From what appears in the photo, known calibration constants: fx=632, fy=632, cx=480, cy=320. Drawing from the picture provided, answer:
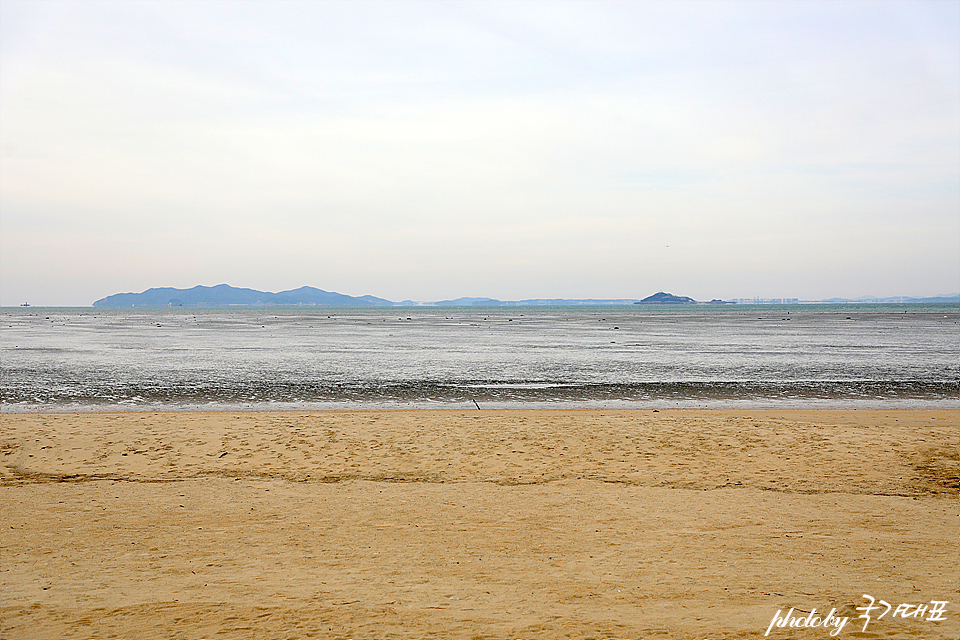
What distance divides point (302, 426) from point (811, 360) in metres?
31.1

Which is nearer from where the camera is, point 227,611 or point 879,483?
point 227,611

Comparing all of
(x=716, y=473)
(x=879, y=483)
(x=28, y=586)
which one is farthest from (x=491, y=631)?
(x=879, y=483)

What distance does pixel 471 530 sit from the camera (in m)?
8.38

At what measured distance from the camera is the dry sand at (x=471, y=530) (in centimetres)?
591

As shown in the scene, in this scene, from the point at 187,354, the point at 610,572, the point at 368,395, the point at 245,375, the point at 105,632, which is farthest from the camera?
the point at 187,354

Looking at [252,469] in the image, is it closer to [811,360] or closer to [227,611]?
[227,611]

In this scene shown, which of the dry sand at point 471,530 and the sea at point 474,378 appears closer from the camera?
the dry sand at point 471,530

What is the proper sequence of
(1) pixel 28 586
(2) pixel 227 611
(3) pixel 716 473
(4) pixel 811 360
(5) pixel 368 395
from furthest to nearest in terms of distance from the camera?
(4) pixel 811 360, (5) pixel 368 395, (3) pixel 716 473, (1) pixel 28 586, (2) pixel 227 611

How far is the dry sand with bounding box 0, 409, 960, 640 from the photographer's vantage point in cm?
591

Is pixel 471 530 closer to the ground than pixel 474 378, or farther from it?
farther from it

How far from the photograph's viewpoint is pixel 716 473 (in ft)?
37.6

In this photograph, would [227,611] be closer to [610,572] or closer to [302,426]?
[610,572]

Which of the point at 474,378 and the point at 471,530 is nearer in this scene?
the point at 471,530

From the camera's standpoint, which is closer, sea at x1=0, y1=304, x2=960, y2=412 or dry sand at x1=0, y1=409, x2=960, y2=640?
dry sand at x1=0, y1=409, x2=960, y2=640
